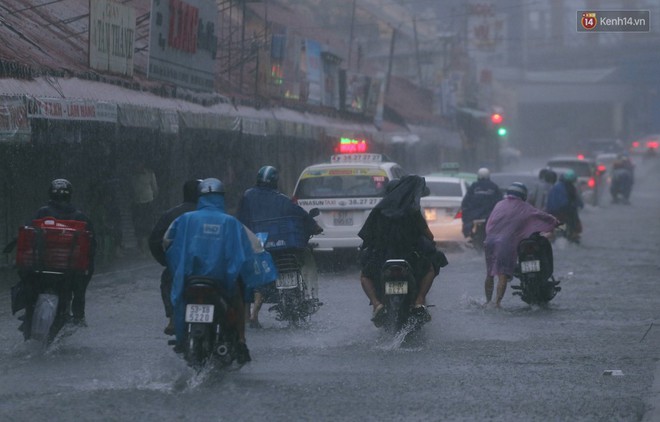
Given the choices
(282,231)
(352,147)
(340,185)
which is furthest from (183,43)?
(282,231)

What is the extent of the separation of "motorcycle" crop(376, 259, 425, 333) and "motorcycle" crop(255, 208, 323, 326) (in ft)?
3.80

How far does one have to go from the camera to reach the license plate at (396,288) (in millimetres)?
10703

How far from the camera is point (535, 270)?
1352 cm

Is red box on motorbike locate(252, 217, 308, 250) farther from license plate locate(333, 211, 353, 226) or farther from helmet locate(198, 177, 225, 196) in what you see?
license plate locate(333, 211, 353, 226)

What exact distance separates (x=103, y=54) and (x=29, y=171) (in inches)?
88.6

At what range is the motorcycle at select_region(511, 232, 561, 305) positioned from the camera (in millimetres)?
13523

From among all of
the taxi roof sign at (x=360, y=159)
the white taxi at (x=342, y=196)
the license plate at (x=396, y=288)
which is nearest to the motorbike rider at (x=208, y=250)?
the license plate at (x=396, y=288)

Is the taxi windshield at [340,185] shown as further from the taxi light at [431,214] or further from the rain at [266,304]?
the taxi light at [431,214]

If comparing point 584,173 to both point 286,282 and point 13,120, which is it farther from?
point 286,282

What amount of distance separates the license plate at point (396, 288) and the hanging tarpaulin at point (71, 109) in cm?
620

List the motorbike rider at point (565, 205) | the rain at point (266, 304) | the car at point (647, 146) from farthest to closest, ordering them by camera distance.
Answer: the car at point (647, 146) → the motorbike rider at point (565, 205) → the rain at point (266, 304)

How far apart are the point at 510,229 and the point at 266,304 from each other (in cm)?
296

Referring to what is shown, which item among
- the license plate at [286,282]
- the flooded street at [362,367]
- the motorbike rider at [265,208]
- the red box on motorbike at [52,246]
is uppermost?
the motorbike rider at [265,208]

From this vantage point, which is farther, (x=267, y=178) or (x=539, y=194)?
(x=539, y=194)
